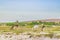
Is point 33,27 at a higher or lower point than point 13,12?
lower

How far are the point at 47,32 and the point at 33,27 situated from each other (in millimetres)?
323

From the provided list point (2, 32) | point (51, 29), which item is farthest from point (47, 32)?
point (2, 32)

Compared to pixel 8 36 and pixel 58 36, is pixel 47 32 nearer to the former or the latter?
pixel 58 36

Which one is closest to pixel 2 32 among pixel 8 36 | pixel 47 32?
pixel 8 36

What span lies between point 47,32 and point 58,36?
0.79 feet

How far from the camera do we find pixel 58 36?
3768 mm

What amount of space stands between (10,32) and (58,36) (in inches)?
39.6

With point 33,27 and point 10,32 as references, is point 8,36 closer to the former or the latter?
point 10,32

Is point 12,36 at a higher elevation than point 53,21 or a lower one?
lower

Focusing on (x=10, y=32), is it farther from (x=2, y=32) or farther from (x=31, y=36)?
(x=31, y=36)

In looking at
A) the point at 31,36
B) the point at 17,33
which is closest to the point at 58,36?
the point at 31,36

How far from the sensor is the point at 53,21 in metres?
3.91

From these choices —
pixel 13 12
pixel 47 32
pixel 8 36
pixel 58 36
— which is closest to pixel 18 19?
pixel 13 12

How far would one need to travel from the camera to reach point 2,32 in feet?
12.6
